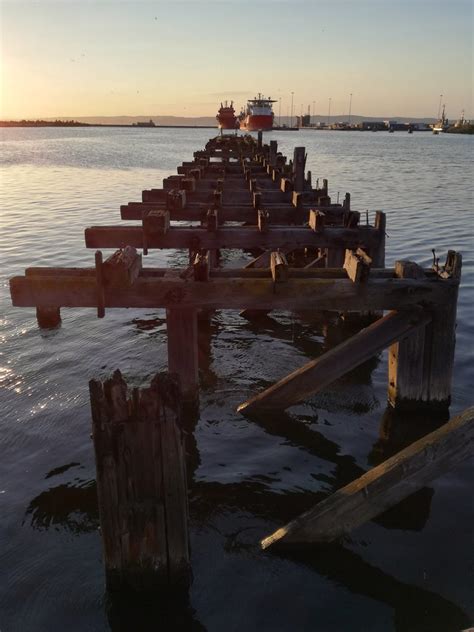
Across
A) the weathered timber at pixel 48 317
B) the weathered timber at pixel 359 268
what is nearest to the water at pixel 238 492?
the weathered timber at pixel 48 317

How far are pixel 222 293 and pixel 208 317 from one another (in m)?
5.44

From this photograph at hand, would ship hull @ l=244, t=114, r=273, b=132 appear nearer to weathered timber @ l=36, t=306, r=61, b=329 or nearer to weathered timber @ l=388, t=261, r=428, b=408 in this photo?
weathered timber @ l=36, t=306, r=61, b=329

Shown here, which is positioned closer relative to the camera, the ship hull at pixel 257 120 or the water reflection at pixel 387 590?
the water reflection at pixel 387 590

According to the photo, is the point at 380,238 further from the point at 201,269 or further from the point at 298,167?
the point at 298,167

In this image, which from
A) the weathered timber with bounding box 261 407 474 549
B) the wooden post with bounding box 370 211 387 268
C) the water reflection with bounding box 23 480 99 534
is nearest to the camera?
the weathered timber with bounding box 261 407 474 549

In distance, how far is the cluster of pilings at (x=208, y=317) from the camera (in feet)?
13.0

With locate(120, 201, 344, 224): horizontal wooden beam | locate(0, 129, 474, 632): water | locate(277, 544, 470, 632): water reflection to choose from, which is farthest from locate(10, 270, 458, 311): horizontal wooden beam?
locate(120, 201, 344, 224): horizontal wooden beam

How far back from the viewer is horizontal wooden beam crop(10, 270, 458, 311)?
6.06 m

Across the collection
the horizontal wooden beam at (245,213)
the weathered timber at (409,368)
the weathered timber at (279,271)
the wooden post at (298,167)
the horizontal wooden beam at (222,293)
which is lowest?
the weathered timber at (409,368)

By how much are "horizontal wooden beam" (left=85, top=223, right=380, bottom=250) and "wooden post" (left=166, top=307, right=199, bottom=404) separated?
190 centimetres

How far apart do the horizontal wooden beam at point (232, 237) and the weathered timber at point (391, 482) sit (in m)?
4.80

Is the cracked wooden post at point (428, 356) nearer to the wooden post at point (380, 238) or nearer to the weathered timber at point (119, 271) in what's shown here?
the wooden post at point (380, 238)

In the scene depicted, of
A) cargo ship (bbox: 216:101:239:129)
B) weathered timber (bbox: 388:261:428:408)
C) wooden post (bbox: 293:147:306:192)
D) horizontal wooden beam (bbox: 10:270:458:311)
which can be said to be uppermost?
→ cargo ship (bbox: 216:101:239:129)

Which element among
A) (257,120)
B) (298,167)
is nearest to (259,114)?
(257,120)
